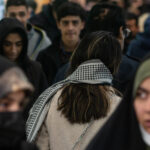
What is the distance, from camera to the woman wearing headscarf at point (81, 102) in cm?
389

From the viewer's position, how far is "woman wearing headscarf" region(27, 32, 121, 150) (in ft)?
12.8

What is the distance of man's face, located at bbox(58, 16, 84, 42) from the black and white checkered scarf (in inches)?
120

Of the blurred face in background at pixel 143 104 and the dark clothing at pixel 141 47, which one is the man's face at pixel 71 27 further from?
the blurred face in background at pixel 143 104

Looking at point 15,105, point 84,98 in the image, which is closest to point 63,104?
point 84,98

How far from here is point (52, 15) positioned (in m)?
9.07

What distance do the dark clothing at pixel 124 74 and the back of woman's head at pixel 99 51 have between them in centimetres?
98

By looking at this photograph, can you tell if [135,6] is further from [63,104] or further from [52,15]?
[63,104]

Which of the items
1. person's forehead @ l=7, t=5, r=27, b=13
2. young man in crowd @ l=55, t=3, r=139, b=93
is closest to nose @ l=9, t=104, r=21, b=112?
young man in crowd @ l=55, t=3, r=139, b=93

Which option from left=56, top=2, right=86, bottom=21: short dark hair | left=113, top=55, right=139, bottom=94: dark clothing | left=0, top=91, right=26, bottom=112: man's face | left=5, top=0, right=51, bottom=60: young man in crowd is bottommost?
left=5, top=0, right=51, bottom=60: young man in crowd

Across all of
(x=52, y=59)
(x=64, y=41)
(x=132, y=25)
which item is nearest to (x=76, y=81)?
(x=52, y=59)

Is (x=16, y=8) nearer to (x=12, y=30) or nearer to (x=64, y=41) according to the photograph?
(x=64, y=41)

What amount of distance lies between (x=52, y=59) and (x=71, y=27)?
0.73 m

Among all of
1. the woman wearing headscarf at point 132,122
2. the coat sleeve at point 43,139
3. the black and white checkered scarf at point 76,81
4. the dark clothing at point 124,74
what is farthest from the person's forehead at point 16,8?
the woman wearing headscarf at point 132,122

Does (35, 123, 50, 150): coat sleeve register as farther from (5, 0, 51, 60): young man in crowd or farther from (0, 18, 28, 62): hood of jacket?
(5, 0, 51, 60): young man in crowd
